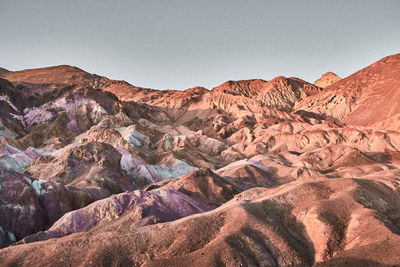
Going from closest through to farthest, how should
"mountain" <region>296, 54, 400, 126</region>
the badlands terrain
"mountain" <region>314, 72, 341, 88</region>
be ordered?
1. the badlands terrain
2. "mountain" <region>296, 54, 400, 126</region>
3. "mountain" <region>314, 72, 341, 88</region>

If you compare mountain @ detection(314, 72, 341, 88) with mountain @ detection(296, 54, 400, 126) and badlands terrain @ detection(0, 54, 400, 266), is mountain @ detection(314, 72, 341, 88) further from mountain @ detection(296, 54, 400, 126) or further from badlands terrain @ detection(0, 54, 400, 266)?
badlands terrain @ detection(0, 54, 400, 266)

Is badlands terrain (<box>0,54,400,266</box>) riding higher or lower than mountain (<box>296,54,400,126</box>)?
lower

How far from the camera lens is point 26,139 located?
169 feet

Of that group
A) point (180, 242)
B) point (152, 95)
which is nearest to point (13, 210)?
point (180, 242)

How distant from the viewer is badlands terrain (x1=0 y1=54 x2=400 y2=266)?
1284 cm

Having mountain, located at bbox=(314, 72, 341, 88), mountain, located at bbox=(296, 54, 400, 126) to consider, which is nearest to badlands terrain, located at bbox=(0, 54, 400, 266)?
mountain, located at bbox=(296, 54, 400, 126)

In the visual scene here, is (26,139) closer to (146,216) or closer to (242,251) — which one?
(146,216)

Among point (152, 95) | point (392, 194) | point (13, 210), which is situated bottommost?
point (13, 210)

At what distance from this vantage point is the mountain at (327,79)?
150 metres

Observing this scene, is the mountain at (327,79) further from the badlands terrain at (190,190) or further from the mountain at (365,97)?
the badlands terrain at (190,190)

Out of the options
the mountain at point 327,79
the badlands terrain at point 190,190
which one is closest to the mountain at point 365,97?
the badlands terrain at point 190,190

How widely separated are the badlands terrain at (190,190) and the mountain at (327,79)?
63.2 m

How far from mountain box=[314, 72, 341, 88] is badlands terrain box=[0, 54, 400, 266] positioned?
207 ft

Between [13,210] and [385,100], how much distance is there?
8081 cm
